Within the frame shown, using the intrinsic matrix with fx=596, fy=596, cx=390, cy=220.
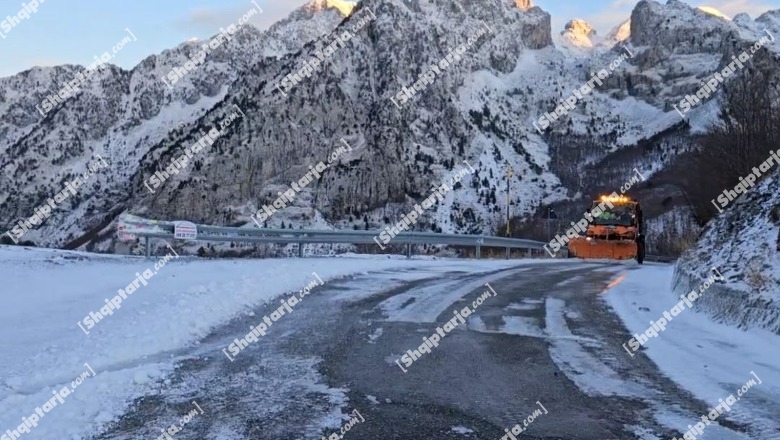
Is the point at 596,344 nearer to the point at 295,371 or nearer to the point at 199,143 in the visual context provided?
the point at 295,371

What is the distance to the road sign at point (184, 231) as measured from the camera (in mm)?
14898

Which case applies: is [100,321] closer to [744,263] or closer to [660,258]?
[744,263]

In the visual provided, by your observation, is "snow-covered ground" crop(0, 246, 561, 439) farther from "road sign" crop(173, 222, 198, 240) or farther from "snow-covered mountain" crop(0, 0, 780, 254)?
"snow-covered mountain" crop(0, 0, 780, 254)

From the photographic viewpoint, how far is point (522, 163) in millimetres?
169125

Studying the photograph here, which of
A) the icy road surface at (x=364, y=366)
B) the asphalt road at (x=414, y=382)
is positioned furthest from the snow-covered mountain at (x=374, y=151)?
the asphalt road at (x=414, y=382)

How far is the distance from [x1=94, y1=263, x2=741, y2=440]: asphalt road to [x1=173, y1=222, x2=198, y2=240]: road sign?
6.76 metres

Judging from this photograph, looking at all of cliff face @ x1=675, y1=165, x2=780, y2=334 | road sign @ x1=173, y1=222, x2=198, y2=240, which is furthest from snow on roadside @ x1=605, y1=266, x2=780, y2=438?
road sign @ x1=173, y1=222, x2=198, y2=240

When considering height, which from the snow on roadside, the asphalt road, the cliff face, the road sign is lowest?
the asphalt road

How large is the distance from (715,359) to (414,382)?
3.28m

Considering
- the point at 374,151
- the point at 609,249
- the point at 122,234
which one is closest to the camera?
the point at 122,234

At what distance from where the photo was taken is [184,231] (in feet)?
49.4

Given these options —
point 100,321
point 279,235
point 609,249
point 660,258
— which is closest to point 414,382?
point 100,321

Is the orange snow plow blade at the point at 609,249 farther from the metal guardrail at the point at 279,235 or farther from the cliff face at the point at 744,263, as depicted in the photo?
the cliff face at the point at 744,263

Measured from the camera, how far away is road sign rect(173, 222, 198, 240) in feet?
48.9
